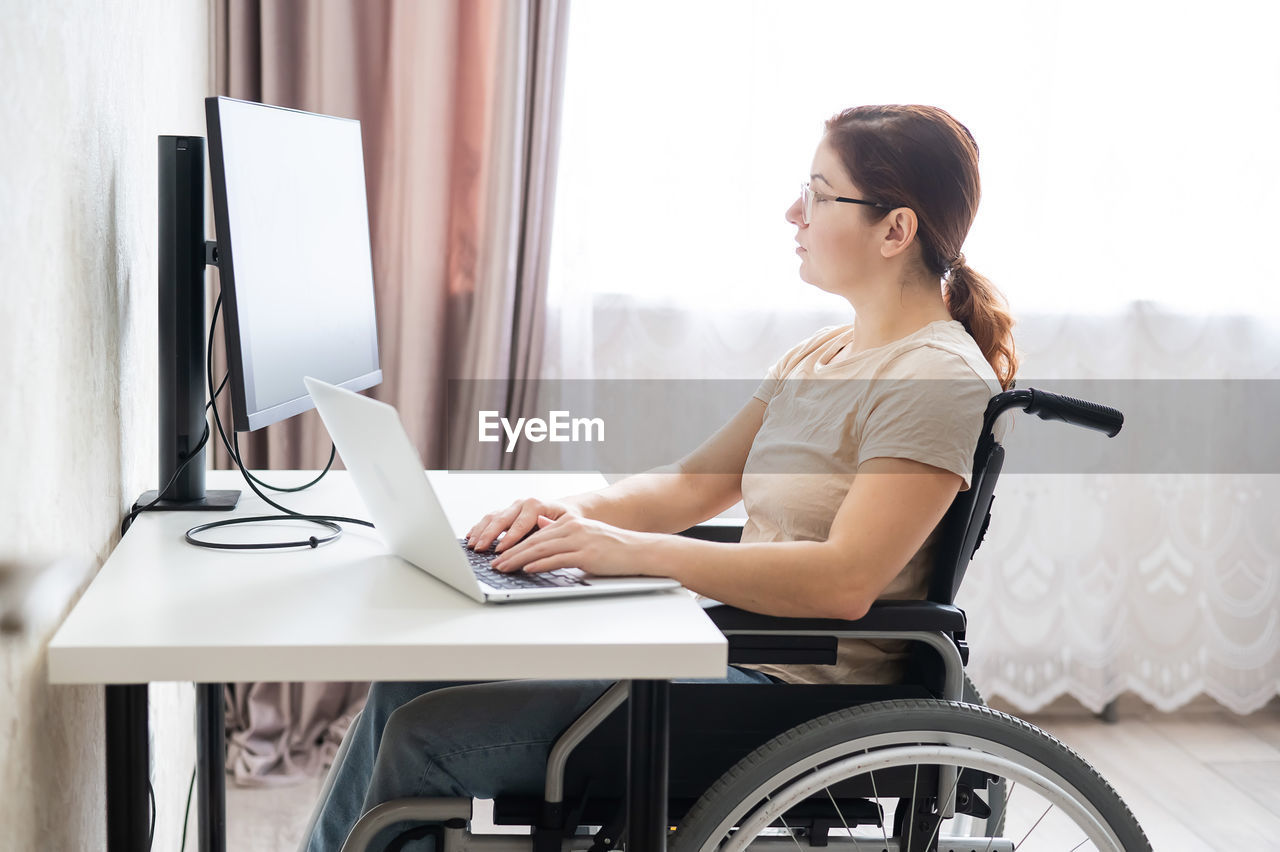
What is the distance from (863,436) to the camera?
126 centimetres

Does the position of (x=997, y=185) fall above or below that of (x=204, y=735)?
above

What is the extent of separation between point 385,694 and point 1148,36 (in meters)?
2.21

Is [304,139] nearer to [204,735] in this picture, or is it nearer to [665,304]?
[204,735]

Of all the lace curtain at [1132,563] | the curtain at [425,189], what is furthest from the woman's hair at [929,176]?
the lace curtain at [1132,563]

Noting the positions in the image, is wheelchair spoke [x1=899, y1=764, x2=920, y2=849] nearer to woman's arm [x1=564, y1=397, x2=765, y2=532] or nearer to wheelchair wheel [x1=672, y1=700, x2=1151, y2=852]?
wheelchair wheel [x1=672, y1=700, x2=1151, y2=852]

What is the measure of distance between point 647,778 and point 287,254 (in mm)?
681

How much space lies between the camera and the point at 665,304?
8.07 feet

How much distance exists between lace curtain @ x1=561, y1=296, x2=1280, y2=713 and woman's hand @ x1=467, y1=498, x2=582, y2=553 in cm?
148

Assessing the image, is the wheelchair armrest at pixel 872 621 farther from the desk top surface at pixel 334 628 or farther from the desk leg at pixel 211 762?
the desk leg at pixel 211 762

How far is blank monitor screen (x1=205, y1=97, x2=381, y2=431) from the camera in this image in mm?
1075

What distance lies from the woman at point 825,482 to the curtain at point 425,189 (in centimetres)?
85

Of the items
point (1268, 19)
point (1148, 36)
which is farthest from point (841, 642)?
point (1268, 19)

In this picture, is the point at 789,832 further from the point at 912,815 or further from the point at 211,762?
the point at 211,762

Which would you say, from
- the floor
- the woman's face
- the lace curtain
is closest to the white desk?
the woman's face
